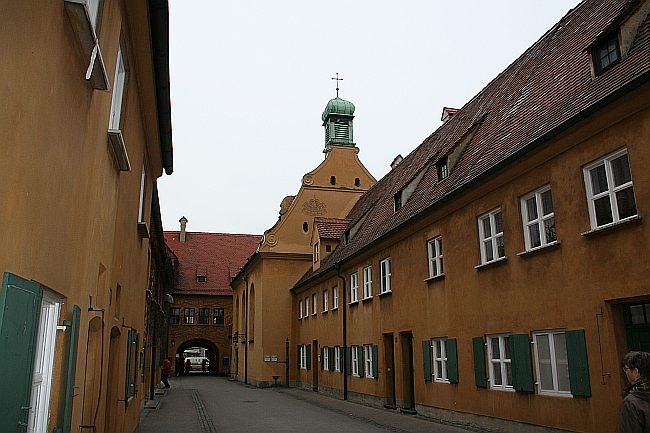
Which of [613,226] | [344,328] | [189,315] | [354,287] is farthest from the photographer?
[189,315]

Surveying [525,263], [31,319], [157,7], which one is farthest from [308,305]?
[31,319]

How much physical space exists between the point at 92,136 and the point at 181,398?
77.6 ft

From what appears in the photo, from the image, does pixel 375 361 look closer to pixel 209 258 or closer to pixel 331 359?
A: pixel 331 359

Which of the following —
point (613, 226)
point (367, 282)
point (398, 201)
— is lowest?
point (613, 226)

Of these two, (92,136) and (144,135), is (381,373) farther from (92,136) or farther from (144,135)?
(92,136)

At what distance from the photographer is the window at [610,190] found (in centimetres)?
991

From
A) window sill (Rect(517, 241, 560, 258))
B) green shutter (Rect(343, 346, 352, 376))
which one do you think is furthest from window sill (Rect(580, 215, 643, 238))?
green shutter (Rect(343, 346, 352, 376))

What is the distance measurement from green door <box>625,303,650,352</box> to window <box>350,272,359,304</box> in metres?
15.4

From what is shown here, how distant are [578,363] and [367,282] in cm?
1326

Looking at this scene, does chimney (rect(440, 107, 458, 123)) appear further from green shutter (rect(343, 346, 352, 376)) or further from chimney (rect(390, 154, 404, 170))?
green shutter (rect(343, 346, 352, 376))

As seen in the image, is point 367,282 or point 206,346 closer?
point 367,282

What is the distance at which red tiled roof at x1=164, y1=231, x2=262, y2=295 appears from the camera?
5500 cm

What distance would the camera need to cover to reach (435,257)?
17484 mm

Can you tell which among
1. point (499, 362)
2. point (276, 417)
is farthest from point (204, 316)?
point (499, 362)
